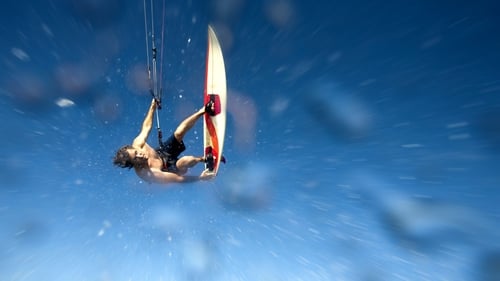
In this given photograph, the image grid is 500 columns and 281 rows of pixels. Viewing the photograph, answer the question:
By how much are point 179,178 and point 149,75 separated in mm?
2244

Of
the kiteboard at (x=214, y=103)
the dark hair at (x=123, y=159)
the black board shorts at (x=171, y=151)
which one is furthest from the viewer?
the black board shorts at (x=171, y=151)

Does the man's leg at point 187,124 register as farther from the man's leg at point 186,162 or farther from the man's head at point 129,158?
the man's head at point 129,158

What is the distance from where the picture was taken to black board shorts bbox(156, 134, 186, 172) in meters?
7.46

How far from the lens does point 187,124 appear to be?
724cm

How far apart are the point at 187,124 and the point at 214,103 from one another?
770 millimetres

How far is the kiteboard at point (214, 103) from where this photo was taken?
736cm

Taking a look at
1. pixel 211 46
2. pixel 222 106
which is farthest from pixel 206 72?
pixel 222 106

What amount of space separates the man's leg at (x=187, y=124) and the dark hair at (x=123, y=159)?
1148mm

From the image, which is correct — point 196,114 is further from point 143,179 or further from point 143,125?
point 143,179

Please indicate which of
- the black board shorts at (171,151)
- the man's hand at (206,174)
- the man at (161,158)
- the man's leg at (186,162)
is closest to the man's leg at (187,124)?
the man at (161,158)

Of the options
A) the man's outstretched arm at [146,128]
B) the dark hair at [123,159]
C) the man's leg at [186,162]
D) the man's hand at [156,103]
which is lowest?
the dark hair at [123,159]

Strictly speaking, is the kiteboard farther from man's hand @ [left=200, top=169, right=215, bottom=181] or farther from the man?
the man

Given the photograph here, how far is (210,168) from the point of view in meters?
7.54

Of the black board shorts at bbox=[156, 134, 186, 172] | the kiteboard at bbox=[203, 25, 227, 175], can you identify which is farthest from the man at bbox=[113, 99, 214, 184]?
the kiteboard at bbox=[203, 25, 227, 175]
